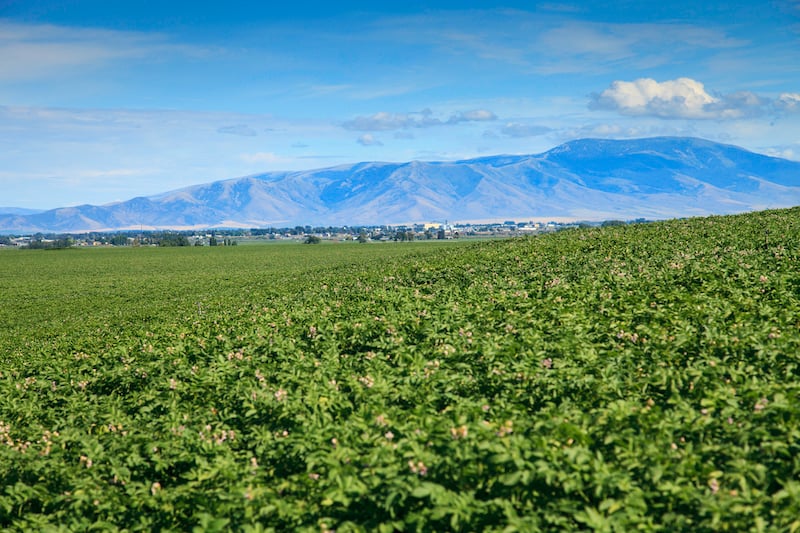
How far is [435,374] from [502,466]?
323 centimetres

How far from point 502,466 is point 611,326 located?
19.9 ft

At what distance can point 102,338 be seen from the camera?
20156 millimetres

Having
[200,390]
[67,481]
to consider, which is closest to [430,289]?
[200,390]

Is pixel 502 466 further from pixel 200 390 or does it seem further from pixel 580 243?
pixel 580 243

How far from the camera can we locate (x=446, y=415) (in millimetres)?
8133

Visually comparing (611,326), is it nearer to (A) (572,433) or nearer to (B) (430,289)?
(A) (572,433)

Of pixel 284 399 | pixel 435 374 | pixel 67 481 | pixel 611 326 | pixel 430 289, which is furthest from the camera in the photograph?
pixel 430 289

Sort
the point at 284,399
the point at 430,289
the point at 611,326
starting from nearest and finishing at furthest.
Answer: the point at 284,399, the point at 611,326, the point at 430,289

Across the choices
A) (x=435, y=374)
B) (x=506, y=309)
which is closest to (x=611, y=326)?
(x=506, y=309)

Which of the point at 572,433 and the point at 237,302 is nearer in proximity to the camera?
the point at 572,433

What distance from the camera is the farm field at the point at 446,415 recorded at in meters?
6.08

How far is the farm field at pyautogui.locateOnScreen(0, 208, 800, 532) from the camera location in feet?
20.0

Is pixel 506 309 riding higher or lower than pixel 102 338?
higher

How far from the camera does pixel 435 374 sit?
9688mm
